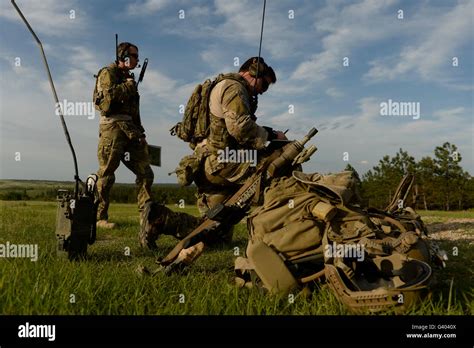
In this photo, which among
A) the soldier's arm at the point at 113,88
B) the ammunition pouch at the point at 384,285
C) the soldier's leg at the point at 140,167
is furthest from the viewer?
the soldier's leg at the point at 140,167

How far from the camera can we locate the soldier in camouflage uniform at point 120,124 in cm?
798

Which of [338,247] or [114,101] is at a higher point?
[114,101]

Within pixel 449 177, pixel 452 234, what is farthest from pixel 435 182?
pixel 452 234

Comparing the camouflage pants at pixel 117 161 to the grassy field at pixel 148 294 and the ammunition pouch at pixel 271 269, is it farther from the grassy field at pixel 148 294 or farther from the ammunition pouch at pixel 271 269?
the ammunition pouch at pixel 271 269

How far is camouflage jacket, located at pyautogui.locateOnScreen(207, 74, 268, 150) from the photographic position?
196 inches

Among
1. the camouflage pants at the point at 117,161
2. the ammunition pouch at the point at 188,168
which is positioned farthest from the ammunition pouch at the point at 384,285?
the camouflage pants at the point at 117,161

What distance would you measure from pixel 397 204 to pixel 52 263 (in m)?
3.54

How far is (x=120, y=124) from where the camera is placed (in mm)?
8219

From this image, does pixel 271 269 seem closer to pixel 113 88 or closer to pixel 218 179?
pixel 218 179

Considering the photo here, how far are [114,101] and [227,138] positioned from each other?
3458 millimetres

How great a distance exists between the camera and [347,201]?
3449 millimetres

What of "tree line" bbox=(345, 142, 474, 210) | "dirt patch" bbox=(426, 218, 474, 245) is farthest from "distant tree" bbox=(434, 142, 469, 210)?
"dirt patch" bbox=(426, 218, 474, 245)
